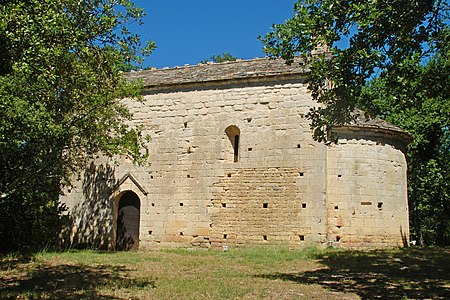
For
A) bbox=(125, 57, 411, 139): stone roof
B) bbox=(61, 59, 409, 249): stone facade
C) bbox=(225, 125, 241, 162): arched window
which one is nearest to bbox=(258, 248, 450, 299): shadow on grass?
bbox=(61, 59, 409, 249): stone facade

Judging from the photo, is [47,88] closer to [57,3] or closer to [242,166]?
[57,3]

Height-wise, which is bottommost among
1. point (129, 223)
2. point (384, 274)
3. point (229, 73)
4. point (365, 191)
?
point (384, 274)

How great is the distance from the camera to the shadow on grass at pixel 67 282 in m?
8.70

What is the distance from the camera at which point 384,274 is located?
37.4 ft

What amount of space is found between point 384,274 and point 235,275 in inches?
144

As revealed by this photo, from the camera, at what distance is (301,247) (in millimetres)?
16156

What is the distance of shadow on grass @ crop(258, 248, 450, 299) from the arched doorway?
26.6ft

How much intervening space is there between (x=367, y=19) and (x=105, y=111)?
7.87 meters

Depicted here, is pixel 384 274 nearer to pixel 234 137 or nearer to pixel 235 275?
pixel 235 275

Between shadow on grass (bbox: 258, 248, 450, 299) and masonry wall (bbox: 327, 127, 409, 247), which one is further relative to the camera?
masonry wall (bbox: 327, 127, 409, 247)

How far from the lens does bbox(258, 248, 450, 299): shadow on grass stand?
366 inches

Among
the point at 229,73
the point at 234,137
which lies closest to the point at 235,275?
the point at 234,137

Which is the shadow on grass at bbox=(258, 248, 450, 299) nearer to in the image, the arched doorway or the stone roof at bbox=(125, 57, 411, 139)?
the stone roof at bbox=(125, 57, 411, 139)

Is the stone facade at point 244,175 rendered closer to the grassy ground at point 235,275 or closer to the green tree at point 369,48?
the grassy ground at point 235,275
